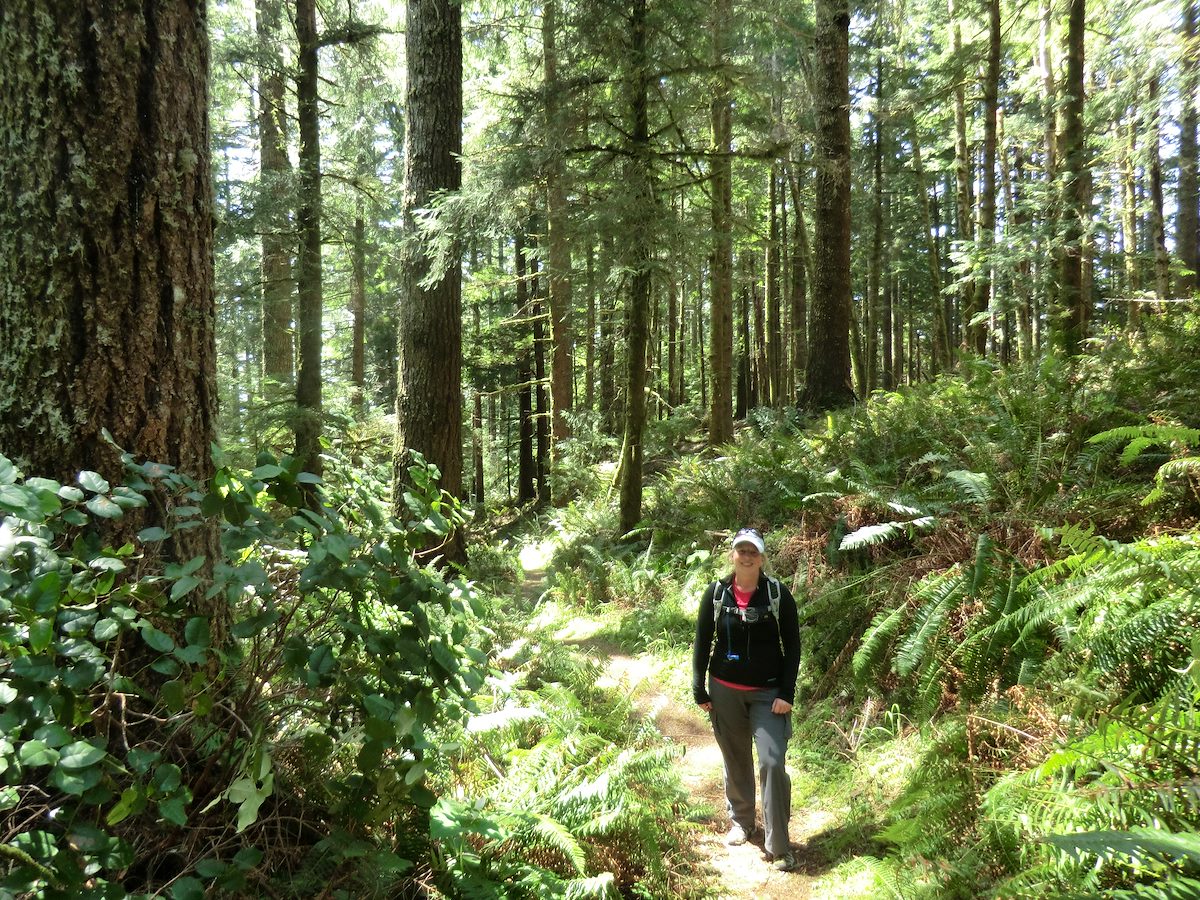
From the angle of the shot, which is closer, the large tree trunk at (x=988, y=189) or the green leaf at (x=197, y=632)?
the green leaf at (x=197, y=632)

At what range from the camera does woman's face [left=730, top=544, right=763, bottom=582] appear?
164 inches

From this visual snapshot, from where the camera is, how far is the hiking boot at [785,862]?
378cm

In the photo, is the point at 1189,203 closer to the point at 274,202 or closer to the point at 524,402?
the point at 524,402

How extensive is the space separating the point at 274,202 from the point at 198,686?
1045 centimetres

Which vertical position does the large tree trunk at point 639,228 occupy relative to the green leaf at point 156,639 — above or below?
above

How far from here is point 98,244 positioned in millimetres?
2254

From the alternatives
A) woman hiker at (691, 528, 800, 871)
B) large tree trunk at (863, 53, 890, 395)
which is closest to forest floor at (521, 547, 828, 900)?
woman hiker at (691, 528, 800, 871)

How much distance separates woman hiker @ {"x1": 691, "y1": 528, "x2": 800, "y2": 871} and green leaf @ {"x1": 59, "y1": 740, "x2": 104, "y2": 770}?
11.0ft

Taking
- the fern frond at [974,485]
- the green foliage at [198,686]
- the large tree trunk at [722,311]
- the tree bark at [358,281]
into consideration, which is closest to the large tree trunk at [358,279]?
the tree bark at [358,281]

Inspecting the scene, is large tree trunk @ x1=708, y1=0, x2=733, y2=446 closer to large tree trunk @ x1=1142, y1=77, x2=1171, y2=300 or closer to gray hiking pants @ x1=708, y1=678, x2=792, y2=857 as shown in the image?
large tree trunk @ x1=1142, y1=77, x2=1171, y2=300

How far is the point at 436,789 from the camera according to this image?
312 centimetres

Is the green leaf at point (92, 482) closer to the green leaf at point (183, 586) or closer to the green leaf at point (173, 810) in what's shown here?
the green leaf at point (183, 586)

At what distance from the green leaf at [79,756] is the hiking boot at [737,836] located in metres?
3.64

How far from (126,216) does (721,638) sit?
12.2ft
